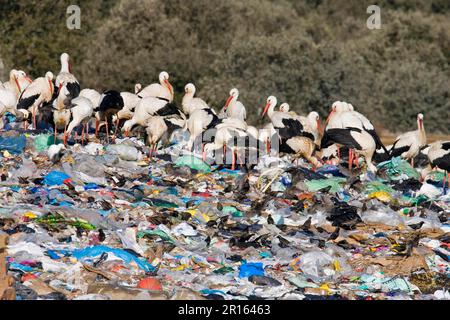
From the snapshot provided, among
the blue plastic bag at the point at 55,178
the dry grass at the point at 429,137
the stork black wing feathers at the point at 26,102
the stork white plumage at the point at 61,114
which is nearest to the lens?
the blue plastic bag at the point at 55,178

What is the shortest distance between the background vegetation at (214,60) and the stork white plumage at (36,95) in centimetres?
1311

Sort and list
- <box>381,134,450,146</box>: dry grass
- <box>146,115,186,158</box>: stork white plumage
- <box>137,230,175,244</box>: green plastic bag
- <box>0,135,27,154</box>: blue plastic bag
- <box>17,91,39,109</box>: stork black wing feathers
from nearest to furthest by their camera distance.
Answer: <box>137,230,175,244</box>: green plastic bag < <box>0,135,27,154</box>: blue plastic bag < <box>146,115,186,158</box>: stork white plumage < <box>17,91,39,109</box>: stork black wing feathers < <box>381,134,450,146</box>: dry grass

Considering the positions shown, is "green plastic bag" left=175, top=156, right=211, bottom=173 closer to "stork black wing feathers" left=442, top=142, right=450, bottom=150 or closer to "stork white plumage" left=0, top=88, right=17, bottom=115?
"stork white plumage" left=0, top=88, right=17, bottom=115

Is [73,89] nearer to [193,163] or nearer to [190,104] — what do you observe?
[190,104]

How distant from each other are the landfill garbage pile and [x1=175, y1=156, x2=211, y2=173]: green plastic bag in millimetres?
20

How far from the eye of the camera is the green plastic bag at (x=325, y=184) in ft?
42.3

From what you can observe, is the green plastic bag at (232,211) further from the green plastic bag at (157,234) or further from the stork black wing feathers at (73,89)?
the stork black wing feathers at (73,89)

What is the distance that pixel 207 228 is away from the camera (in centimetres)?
1067

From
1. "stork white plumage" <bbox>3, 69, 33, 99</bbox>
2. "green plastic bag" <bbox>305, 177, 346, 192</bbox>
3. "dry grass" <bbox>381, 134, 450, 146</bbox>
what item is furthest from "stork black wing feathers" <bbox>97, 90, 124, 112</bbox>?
"dry grass" <bbox>381, 134, 450, 146</bbox>

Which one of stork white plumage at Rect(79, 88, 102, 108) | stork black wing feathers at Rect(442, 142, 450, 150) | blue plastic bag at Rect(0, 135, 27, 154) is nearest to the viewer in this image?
blue plastic bag at Rect(0, 135, 27, 154)

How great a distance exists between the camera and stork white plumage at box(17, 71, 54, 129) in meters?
15.2

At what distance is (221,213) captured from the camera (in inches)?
445

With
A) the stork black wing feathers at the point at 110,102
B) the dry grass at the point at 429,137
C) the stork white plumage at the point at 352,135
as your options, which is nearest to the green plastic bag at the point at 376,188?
the stork white plumage at the point at 352,135
